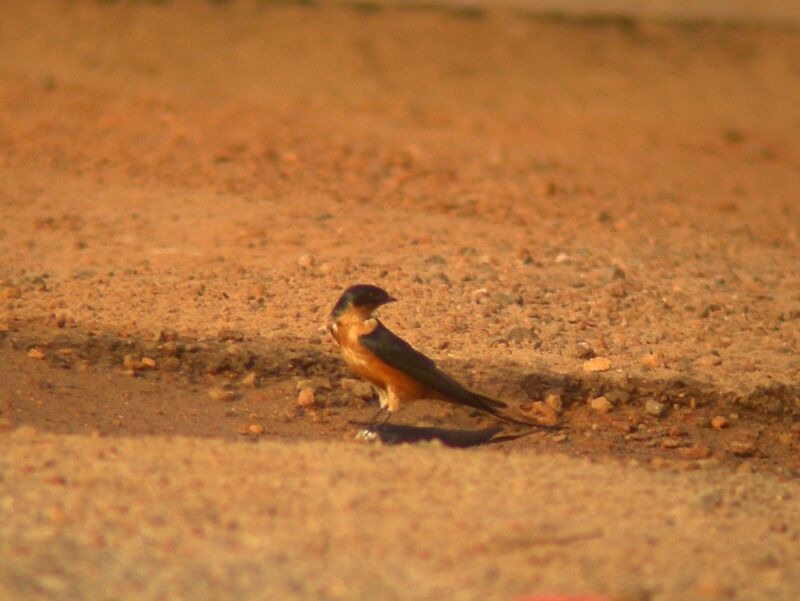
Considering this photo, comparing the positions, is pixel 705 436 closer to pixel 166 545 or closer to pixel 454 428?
pixel 454 428

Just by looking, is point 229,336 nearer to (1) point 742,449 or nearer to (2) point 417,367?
(2) point 417,367

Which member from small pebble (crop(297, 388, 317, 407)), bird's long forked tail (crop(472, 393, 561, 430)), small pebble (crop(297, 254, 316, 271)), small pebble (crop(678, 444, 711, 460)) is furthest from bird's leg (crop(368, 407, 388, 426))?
small pebble (crop(297, 254, 316, 271))

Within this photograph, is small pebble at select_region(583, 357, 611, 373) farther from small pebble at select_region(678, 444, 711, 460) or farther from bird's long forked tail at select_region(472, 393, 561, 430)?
small pebble at select_region(678, 444, 711, 460)

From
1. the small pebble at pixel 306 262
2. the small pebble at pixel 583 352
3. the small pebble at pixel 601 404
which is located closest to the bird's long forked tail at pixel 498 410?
the small pebble at pixel 601 404

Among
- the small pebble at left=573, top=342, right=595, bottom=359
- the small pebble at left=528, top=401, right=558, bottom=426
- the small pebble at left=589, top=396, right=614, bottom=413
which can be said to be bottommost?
the small pebble at left=528, top=401, right=558, bottom=426

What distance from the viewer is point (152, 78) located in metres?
14.8

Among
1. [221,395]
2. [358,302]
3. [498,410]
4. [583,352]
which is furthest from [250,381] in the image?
[583,352]

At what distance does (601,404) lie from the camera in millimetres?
7086

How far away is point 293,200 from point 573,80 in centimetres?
707

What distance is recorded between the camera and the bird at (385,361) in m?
6.47

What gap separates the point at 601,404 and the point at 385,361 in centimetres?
127

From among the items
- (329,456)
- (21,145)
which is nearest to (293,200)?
(21,145)

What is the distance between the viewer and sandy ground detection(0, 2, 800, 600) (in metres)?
4.91

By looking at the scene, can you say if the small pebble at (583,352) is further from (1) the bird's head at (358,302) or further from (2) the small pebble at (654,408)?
(1) the bird's head at (358,302)
